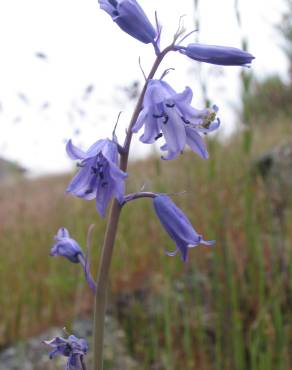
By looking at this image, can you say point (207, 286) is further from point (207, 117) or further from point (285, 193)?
point (207, 117)

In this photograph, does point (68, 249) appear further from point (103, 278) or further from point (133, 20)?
point (133, 20)

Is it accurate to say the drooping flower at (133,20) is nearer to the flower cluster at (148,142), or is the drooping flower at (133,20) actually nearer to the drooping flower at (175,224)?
the flower cluster at (148,142)

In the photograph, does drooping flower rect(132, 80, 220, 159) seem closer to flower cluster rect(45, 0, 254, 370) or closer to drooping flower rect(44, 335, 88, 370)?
flower cluster rect(45, 0, 254, 370)

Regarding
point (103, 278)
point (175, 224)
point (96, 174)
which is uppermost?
point (96, 174)

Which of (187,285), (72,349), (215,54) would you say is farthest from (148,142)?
(187,285)

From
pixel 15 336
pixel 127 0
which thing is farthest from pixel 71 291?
pixel 127 0

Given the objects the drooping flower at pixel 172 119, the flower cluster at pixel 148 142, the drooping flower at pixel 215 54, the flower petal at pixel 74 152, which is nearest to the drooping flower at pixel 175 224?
the flower cluster at pixel 148 142
